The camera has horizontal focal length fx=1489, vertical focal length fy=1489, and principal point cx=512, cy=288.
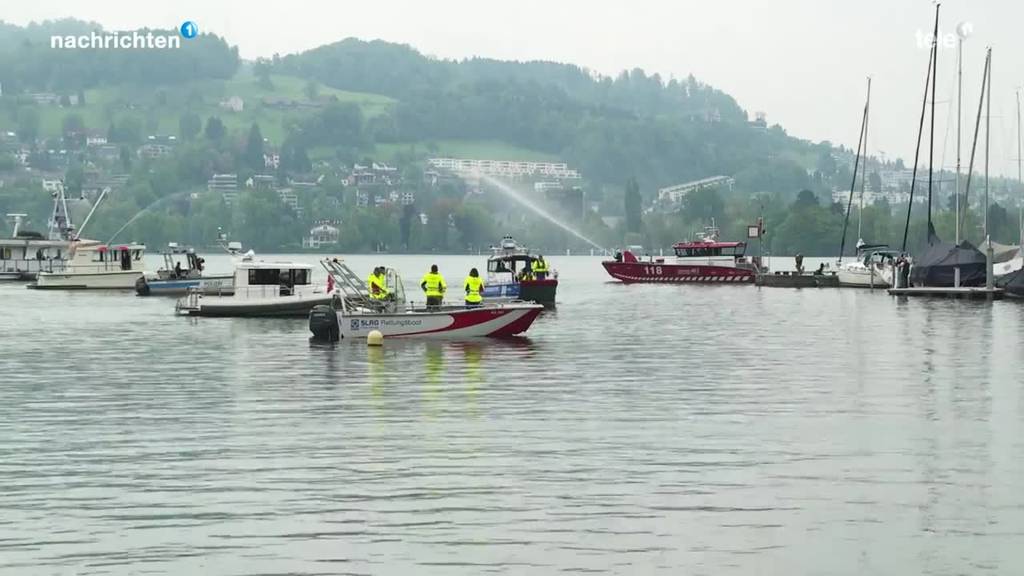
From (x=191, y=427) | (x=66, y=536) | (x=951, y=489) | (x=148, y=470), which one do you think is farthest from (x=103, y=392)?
(x=951, y=489)

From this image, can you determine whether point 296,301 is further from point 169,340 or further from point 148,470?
point 148,470

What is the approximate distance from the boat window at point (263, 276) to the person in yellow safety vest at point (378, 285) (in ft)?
75.8

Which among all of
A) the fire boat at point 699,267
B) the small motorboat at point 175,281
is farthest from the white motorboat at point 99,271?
the fire boat at point 699,267

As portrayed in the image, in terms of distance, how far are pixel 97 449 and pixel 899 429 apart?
1678 centimetres

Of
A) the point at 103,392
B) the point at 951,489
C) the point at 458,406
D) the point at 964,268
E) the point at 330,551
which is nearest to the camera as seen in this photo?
the point at 330,551

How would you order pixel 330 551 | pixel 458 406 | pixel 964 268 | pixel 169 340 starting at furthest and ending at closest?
pixel 964 268 < pixel 169 340 < pixel 458 406 < pixel 330 551

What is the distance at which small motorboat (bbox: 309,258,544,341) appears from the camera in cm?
5703

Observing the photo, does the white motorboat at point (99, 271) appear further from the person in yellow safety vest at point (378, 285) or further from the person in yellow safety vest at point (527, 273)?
the person in yellow safety vest at point (378, 285)

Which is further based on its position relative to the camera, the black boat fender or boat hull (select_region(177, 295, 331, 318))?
the black boat fender

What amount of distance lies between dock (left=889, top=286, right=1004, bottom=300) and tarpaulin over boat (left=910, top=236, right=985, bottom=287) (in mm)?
973

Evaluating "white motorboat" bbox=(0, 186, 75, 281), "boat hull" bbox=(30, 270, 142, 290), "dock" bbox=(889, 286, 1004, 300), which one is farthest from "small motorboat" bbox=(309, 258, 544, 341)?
"white motorboat" bbox=(0, 186, 75, 281)

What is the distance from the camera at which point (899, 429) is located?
1267 inches

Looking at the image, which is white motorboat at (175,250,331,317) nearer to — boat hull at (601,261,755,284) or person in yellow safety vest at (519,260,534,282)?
person in yellow safety vest at (519,260,534,282)

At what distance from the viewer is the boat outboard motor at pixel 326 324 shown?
58.2 meters
